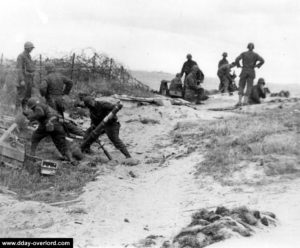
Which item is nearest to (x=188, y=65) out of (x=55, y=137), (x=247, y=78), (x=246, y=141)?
(x=247, y=78)

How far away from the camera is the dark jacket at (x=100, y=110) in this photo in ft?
40.4

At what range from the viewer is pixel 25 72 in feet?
47.1

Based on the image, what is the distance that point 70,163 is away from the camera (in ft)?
38.4

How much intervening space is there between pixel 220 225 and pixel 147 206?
2230 millimetres

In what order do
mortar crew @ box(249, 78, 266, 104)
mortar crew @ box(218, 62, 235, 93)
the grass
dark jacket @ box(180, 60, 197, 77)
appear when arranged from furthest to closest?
mortar crew @ box(218, 62, 235, 93) → dark jacket @ box(180, 60, 197, 77) → mortar crew @ box(249, 78, 266, 104) → the grass

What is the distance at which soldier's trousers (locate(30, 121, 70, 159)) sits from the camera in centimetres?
1161

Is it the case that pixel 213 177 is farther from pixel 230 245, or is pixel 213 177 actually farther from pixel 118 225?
pixel 230 245

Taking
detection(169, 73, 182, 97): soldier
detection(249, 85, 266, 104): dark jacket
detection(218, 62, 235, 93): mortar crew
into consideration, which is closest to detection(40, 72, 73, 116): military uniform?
detection(249, 85, 266, 104): dark jacket

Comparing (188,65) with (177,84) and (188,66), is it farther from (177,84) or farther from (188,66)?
(177,84)

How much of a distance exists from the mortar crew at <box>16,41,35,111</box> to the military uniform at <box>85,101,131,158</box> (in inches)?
99.6

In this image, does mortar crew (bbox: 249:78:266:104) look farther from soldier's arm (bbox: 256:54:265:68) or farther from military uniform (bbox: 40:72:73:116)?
military uniform (bbox: 40:72:73:116)

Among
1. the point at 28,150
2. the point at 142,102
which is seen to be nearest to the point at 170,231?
the point at 28,150

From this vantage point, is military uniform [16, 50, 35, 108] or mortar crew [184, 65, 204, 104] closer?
military uniform [16, 50, 35, 108]

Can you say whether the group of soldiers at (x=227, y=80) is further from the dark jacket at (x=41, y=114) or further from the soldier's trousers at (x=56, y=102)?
the dark jacket at (x=41, y=114)
